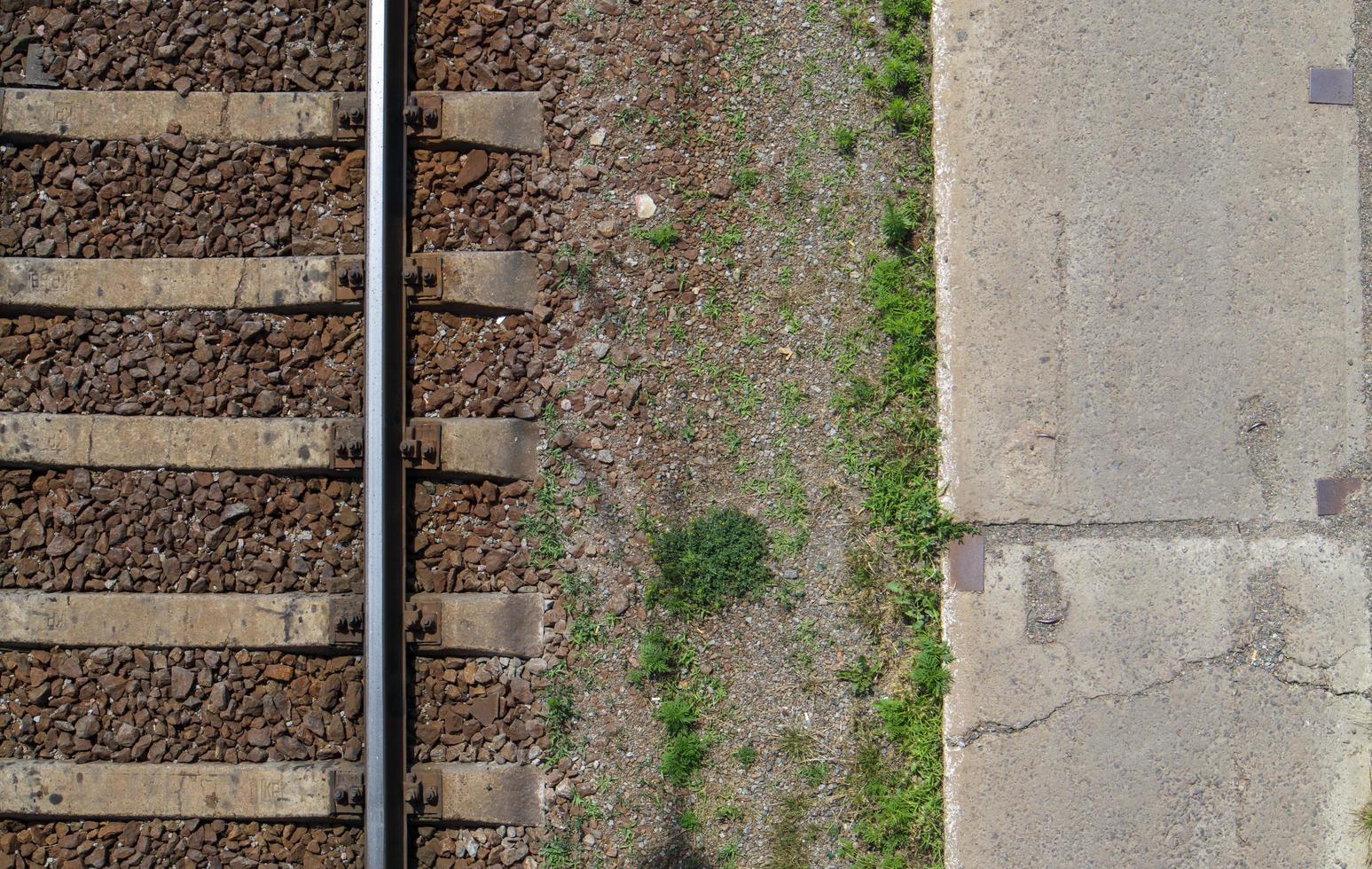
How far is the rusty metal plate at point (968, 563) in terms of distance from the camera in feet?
12.8

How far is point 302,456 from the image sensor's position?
12.3 feet

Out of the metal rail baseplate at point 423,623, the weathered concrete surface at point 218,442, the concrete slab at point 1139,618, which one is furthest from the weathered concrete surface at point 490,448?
the concrete slab at point 1139,618

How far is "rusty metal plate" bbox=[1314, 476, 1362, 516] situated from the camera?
394 centimetres

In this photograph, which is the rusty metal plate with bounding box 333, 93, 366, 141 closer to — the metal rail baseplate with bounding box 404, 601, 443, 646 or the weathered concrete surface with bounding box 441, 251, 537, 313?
the weathered concrete surface with bounding box 441, 251, 537, 313

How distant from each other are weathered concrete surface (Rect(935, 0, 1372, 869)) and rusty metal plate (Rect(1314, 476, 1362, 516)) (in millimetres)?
40

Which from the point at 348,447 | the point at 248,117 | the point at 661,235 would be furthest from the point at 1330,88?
the point at 248,117

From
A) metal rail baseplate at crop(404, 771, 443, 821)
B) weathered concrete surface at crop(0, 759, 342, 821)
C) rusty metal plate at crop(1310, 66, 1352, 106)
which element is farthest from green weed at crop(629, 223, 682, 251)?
rusty metal plate at crop(1310, 66, 1352, 106)

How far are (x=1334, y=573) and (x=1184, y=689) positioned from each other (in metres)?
0.94

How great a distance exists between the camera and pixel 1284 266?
13.0 feet

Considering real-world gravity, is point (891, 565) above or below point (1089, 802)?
above

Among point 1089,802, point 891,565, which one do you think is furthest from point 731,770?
point 1089,802

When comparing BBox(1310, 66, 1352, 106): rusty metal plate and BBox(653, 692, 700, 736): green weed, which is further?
BBox(1310, 66, 1352, 106): rusty metal plate

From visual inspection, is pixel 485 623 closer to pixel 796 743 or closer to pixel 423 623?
pixel 423 623

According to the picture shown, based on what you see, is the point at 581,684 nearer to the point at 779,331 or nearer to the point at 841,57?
the point at 779,331
